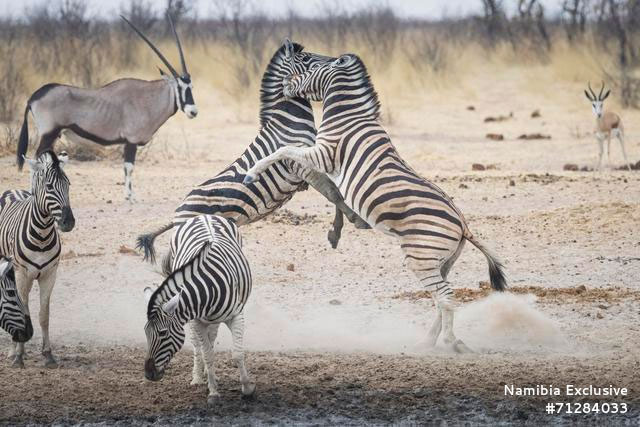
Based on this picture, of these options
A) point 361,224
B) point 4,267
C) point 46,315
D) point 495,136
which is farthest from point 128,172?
point 495,136

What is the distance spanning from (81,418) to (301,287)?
368 cm

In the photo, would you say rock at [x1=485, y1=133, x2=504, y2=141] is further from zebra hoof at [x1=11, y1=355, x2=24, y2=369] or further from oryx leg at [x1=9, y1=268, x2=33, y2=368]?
zebra hoof at [x1=11, y1=355, x2=24, y2=369]

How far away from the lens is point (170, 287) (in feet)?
20.8

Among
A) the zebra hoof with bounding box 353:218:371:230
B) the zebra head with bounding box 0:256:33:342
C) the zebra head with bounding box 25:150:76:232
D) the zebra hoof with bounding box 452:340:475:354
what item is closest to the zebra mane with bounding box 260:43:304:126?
the zebra hoof with bounding box 353:218:371:230

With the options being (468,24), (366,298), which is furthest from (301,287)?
(468,24)

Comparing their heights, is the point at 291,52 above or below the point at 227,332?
above

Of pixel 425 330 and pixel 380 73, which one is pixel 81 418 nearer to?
pixel 425 330

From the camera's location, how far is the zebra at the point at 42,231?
295 inches

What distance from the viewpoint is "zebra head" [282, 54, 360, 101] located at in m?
8.61

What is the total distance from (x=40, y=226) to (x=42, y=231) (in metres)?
0.04

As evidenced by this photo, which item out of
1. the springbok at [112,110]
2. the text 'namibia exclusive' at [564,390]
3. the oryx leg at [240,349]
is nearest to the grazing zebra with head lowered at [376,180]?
the text 'namibia exclusive' at [564,390]

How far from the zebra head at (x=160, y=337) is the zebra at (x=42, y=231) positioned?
1419mm

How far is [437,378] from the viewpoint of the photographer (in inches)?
282

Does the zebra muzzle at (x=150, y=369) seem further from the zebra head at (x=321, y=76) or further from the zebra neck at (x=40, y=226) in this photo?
the zebra head at (x=321, y=76)
